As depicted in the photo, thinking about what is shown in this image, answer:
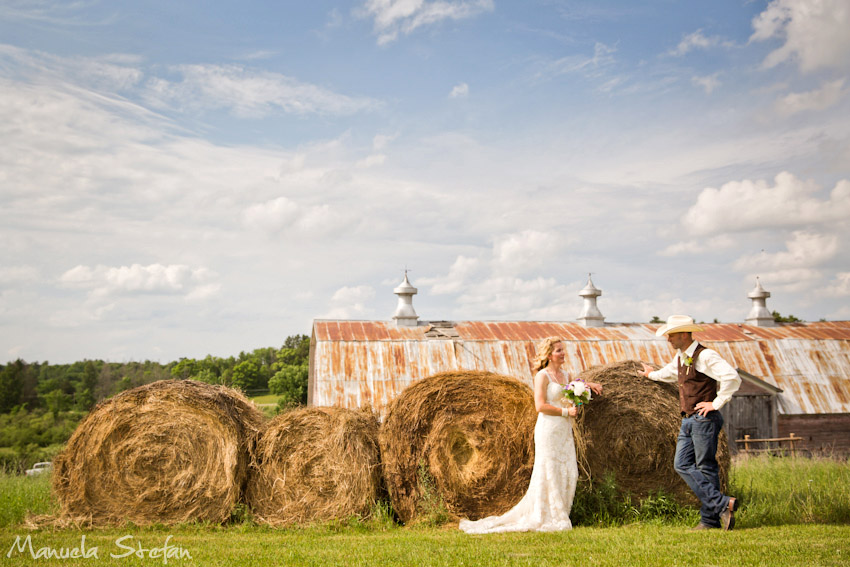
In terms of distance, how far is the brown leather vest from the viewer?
647cm

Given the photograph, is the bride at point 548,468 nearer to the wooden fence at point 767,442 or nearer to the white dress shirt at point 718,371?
the white dress shirt at point 718,371

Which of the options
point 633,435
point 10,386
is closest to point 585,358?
point 633,435

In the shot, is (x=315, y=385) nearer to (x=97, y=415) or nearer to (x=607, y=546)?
(x=97, y=415)

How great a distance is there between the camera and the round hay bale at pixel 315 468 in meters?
7.25

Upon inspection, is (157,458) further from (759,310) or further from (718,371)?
(759,310)

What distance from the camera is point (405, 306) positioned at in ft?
59.7

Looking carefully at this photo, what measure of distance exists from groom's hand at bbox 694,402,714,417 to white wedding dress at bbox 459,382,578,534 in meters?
1.27

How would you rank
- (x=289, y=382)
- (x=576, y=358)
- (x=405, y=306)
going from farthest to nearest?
(x=289, y=382) < (x=405, y=306) < (x=576, y=358)

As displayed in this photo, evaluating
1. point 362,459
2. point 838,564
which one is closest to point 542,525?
point 362,459

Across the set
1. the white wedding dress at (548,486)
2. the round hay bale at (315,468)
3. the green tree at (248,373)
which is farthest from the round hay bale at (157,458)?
the green tree at (248,373)

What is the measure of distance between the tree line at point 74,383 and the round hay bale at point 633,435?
19.4m

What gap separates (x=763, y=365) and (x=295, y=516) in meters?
13.9

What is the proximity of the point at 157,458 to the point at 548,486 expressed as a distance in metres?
4.25

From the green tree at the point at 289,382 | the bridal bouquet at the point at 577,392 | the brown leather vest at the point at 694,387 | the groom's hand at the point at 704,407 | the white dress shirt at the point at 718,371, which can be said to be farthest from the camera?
the green tree at the point at 289,382
